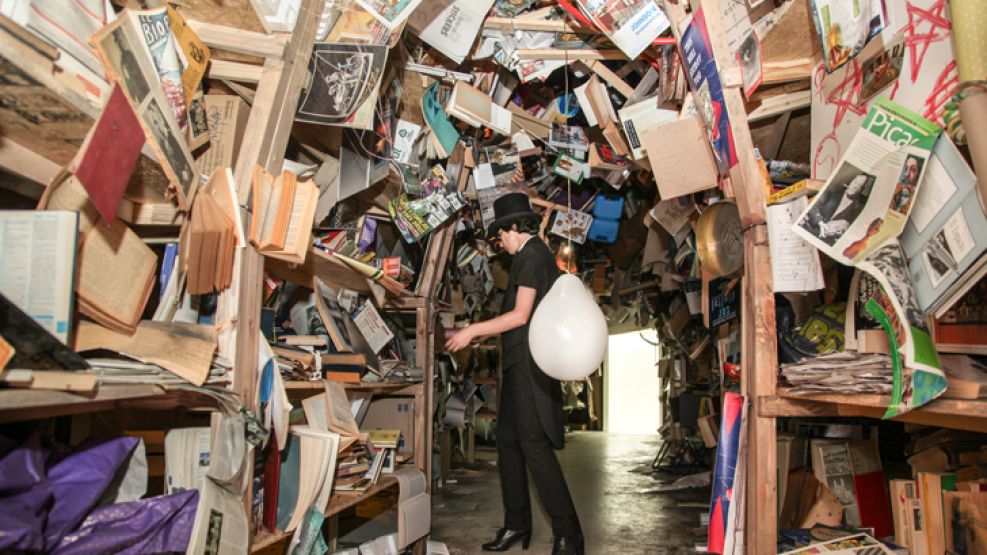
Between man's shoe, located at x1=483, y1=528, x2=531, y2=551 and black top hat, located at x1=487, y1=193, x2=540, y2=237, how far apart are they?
57.9 inches

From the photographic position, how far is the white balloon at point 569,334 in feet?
7.36

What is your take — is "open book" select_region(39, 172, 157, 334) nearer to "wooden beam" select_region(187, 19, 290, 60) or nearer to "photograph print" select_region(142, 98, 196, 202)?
"photograph print" select_region(142, 98, 196, 202)

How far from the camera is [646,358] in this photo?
10930mm

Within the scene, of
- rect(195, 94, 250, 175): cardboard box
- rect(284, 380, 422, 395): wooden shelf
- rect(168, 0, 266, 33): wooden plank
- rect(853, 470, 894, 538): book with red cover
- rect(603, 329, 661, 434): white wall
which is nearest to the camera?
rect(168, 0, 266, 33): wooden plank

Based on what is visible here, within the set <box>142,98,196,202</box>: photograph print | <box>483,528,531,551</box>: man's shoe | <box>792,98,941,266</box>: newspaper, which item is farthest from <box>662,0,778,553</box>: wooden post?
<box>142,98,196,202</box>: photograph print

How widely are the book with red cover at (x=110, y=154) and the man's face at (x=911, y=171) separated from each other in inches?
61.5

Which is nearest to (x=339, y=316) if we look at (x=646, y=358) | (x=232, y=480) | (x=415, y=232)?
(x=415, y=232)

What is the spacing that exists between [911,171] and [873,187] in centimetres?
11

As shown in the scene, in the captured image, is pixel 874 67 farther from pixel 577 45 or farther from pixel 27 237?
pixel 27 237

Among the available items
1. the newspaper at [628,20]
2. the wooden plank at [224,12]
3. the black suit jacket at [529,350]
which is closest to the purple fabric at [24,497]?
the wooden plank at [224,12]

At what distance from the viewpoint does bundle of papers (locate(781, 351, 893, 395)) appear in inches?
59.7

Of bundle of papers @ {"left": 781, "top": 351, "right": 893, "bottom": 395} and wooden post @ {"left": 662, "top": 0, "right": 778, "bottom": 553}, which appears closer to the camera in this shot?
bundle of papers @ {"left": 781, "top": 351, "right": 893, "bottom": 395}

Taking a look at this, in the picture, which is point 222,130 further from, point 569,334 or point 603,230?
point 603,230

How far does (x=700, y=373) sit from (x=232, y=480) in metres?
5.18
